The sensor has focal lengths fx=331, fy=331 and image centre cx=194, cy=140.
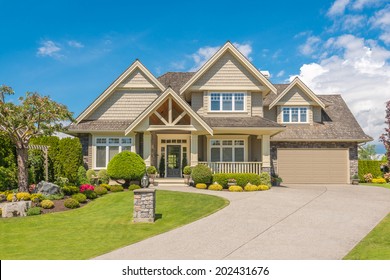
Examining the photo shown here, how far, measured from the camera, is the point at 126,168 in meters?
20.1

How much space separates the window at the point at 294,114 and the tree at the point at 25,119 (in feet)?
57.1

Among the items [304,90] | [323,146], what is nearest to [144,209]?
[323,146]

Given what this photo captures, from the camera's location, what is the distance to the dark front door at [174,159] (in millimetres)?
24328

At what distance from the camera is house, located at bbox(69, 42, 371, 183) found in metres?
21.8

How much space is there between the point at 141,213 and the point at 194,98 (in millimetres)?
13910

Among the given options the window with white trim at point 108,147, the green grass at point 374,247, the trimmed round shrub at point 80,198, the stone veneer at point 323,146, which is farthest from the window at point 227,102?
the green grass at point 374,247

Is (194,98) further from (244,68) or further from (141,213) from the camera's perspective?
(141,213)

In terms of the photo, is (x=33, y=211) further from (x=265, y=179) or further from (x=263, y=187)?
(x=265, y=179)

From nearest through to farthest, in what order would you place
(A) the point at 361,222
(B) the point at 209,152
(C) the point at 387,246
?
1. (C) the point at 387,246
2. (A) the point at 361,222
3. (B) the point at 209,152

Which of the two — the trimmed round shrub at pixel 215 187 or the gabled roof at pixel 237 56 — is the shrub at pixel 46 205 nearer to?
the trimmed round shrub at pixel 215 187

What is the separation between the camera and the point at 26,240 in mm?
9984

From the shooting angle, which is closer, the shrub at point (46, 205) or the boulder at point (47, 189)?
the shrub at point (46, 205)

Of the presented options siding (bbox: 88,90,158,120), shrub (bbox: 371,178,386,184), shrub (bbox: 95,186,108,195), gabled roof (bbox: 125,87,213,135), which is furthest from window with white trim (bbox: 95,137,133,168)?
shrub (bbox: 371,178,386,184)
